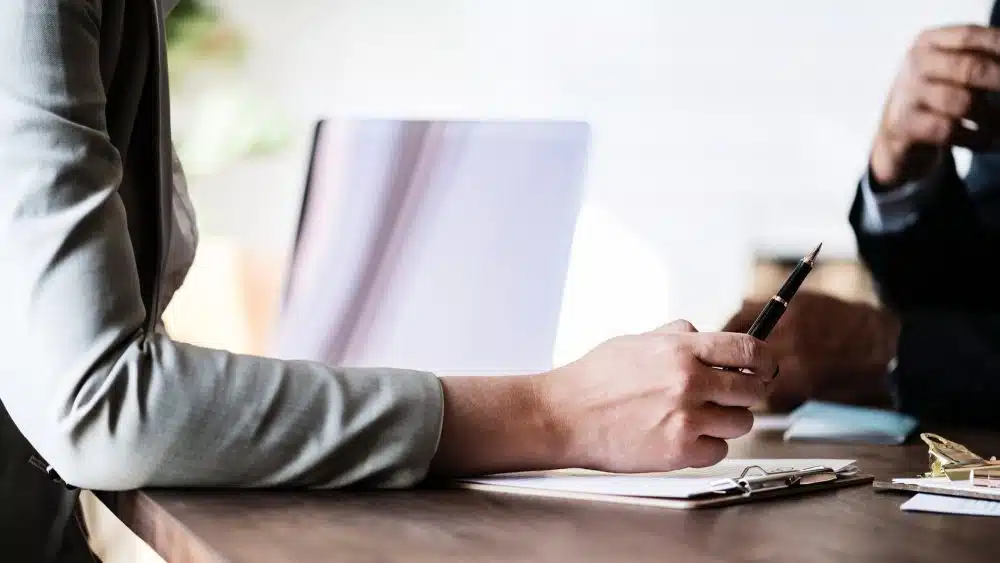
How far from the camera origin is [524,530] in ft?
2.06

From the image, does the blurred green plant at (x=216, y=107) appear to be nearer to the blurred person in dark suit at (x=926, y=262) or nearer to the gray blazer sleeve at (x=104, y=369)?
the blurred person in dark suit at (x=926, y=262)

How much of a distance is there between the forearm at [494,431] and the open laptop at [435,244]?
0.60 feet

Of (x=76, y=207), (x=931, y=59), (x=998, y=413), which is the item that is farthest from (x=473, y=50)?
(x=76, y=207)

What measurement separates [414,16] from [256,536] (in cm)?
209

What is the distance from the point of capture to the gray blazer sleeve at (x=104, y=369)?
68 centimetres

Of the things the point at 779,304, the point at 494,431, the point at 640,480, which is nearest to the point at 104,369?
the point at 494,431

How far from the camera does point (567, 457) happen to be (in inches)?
30.5

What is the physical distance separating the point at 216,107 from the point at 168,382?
211 centimetres

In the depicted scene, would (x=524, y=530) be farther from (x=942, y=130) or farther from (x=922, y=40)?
(x=922, y=40)

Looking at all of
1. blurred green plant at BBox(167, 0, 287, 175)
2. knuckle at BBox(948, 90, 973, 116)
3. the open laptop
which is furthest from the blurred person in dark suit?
blurred green plant at BBox(167, 0, 287, 175)

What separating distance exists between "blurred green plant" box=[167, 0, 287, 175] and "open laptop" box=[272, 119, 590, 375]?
1659mm

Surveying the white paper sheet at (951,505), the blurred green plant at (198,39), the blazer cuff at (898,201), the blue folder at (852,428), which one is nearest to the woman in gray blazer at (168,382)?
the white paper sheet at (951,505)

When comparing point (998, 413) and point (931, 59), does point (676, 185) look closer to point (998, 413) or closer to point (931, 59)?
point (931, 59)

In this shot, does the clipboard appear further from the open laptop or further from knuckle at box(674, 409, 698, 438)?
the open laptop
